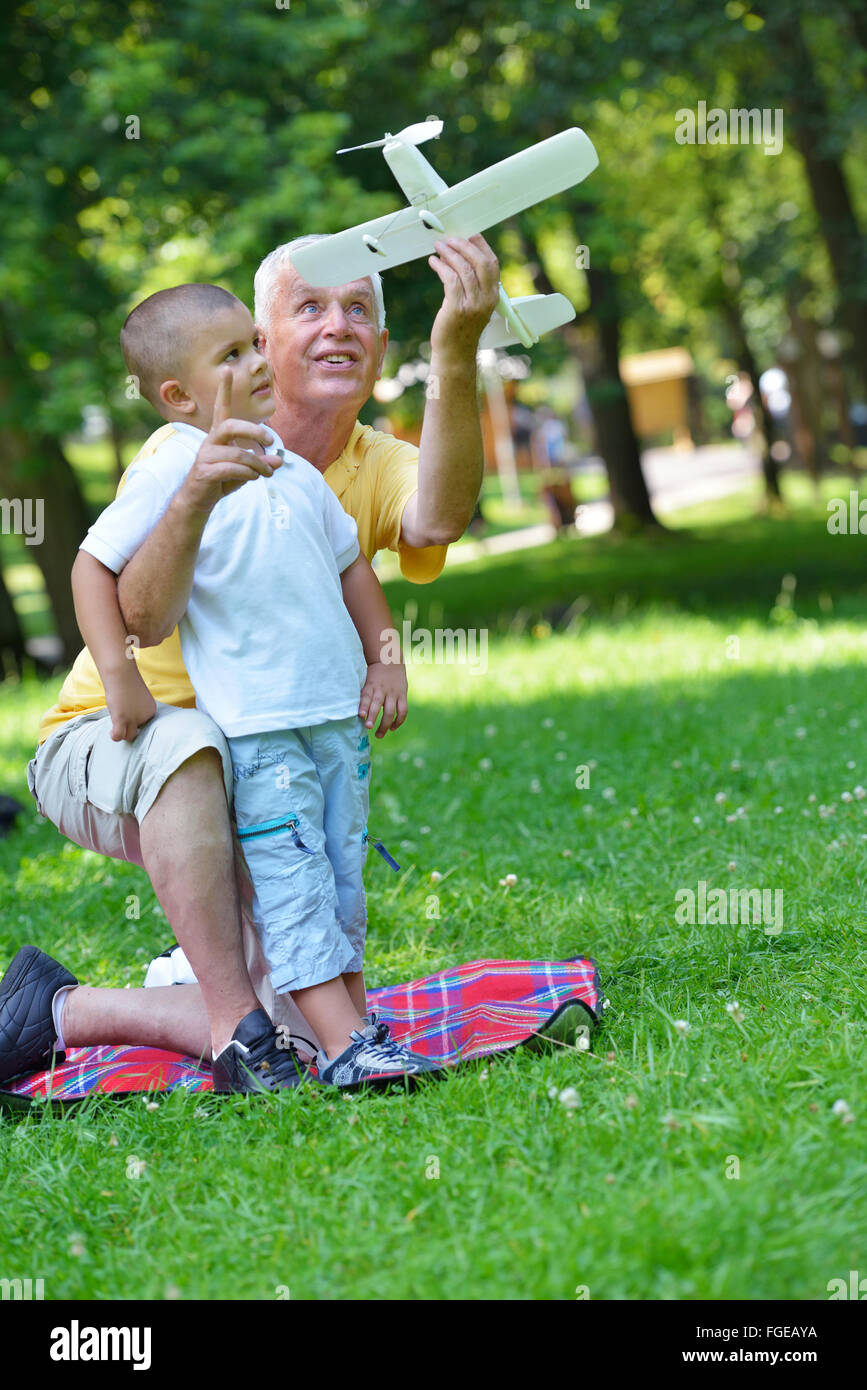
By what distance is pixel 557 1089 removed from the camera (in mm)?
2855

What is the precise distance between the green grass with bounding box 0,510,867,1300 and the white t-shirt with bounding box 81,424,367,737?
0.83 meters

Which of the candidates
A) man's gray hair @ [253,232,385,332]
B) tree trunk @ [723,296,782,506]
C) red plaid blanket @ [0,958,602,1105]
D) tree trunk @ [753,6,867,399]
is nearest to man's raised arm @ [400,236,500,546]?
man's gray hair @ [253,232,385,332]

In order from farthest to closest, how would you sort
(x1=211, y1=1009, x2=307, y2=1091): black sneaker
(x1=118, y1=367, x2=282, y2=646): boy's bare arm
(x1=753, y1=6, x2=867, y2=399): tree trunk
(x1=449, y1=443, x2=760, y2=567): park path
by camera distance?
(x1=449, y1=443, x2=760, y2=567): park path
(x1=753, y1=6, x2=867, y2=399): tree trunk
(x1=211, y1=1009, x2=307, y2=1091): black sneaker
(x1=118, y1=367, x2=282, y2=646): boy's bare arm

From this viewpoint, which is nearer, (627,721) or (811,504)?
(627,721)

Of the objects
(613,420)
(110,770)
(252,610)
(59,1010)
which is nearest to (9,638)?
(613,420)

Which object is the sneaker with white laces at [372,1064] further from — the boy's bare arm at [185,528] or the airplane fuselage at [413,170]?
the airplane fuselage at [413,170]

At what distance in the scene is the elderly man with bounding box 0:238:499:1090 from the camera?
9.73 ft

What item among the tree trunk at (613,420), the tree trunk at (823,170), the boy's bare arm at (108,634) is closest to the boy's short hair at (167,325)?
the boy's bare arm at (108,634)

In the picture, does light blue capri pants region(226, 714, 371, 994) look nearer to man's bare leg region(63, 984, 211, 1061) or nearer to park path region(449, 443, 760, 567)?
man's bare leg region(63, 984, 211, 1061)
